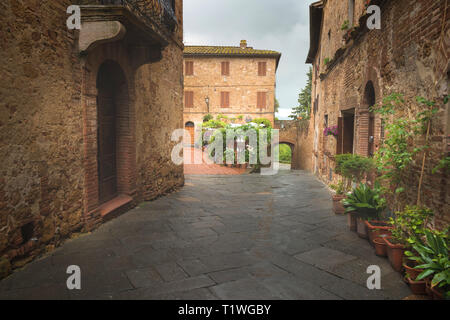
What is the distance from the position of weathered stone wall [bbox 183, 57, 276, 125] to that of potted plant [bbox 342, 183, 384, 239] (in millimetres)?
21203

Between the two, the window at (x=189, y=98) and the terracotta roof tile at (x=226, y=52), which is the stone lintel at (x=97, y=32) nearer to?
the terracotta roof tile at (x=226, y=52)

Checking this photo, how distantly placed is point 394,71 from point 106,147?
4.93 metres

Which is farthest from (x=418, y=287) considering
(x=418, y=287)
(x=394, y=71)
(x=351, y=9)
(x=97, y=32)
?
(x=351, y=9)

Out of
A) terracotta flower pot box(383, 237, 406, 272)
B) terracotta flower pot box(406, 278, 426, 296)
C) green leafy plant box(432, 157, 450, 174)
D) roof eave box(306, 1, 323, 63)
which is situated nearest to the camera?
terracotta flower pot box(406, 278, 426, 296)

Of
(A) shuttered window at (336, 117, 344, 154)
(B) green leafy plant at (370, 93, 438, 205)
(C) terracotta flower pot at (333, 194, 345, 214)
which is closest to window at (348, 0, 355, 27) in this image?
(A) shuttered window at (336, 117, 344, 154)

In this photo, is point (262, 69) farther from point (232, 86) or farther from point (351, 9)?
point (351, 9)

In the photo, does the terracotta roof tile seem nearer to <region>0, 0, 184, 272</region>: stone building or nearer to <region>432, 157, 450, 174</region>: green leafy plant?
<region>0, 0, 184, 272</region>: stone building

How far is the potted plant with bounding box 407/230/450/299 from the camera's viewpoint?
243 centimetres

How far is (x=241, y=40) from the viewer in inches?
1077

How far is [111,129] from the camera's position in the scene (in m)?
5.65

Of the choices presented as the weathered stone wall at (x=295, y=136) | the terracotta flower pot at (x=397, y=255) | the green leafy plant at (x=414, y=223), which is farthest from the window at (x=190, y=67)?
the terracotta flower pot at (x=397, y=255)

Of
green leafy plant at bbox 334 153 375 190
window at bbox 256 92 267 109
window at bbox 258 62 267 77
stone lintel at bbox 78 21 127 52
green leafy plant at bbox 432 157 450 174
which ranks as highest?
window at bbox 258 62 267 77

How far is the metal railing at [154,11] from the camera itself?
499 cm
